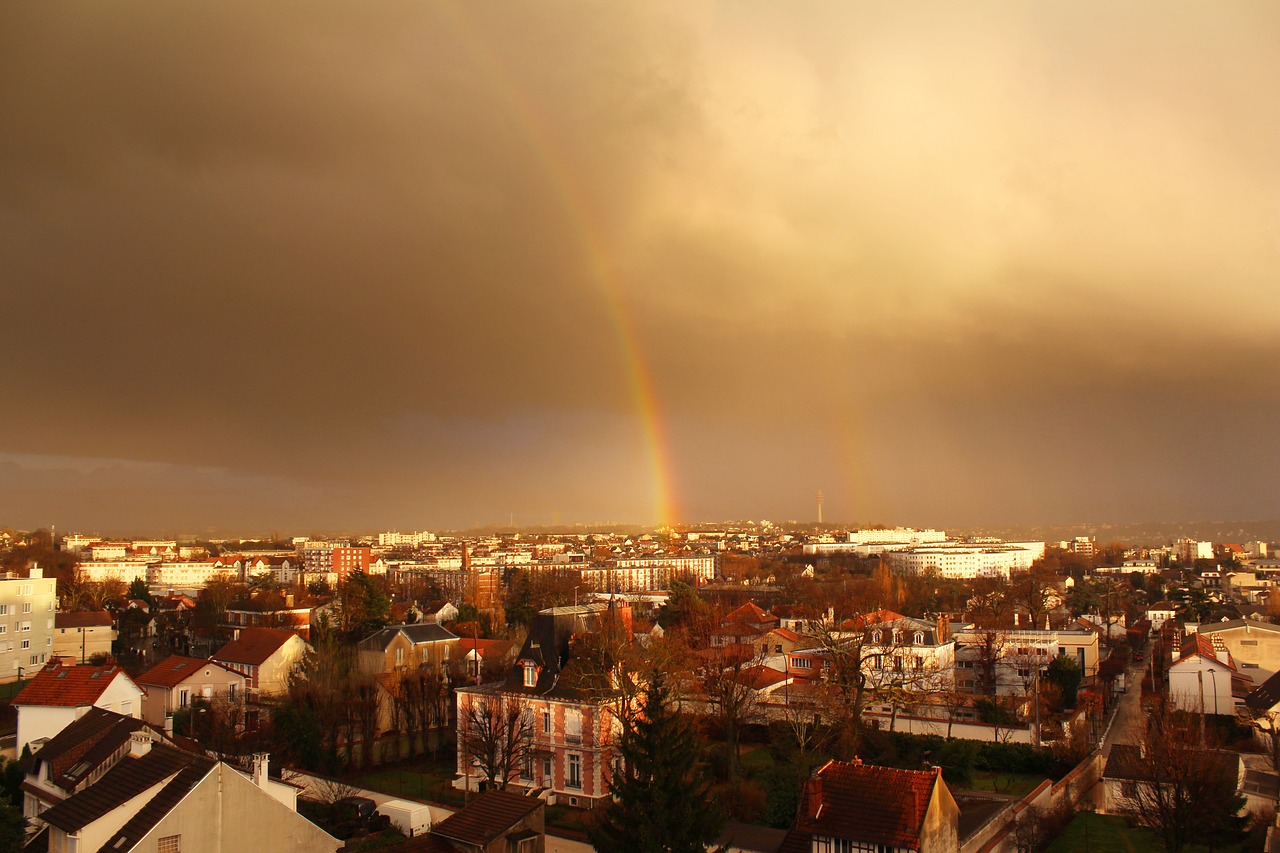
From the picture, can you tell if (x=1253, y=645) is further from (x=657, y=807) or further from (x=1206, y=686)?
(x=657, y=807)

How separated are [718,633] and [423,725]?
17.8 meters

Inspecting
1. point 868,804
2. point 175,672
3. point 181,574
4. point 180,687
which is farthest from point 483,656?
point 181,574

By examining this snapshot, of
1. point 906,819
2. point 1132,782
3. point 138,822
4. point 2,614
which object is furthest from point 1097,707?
point 2,614

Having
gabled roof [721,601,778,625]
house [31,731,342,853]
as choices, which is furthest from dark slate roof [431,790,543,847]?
gabled roof [721,601,778,625]

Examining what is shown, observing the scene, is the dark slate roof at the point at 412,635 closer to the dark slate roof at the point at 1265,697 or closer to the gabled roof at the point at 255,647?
the gabled roof at the point at 255,647

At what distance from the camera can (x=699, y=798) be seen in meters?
16.8

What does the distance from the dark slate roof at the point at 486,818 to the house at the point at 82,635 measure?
137 feet

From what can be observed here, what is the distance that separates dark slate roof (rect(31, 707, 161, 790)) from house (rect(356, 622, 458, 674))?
16119 mm

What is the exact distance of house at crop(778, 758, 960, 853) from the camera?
16.2m

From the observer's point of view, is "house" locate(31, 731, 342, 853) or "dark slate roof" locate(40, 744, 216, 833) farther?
"dark slate roof" locate(40, 744, 216, 833)

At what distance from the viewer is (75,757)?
810 inches

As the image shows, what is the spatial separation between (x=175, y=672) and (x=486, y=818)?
81.5 feet

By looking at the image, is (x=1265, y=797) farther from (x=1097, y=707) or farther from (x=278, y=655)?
(x=278, y=655)

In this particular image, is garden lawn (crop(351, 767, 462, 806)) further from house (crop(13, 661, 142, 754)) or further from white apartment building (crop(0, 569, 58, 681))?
white apartment building (crop(0, 569, 58, 681))
